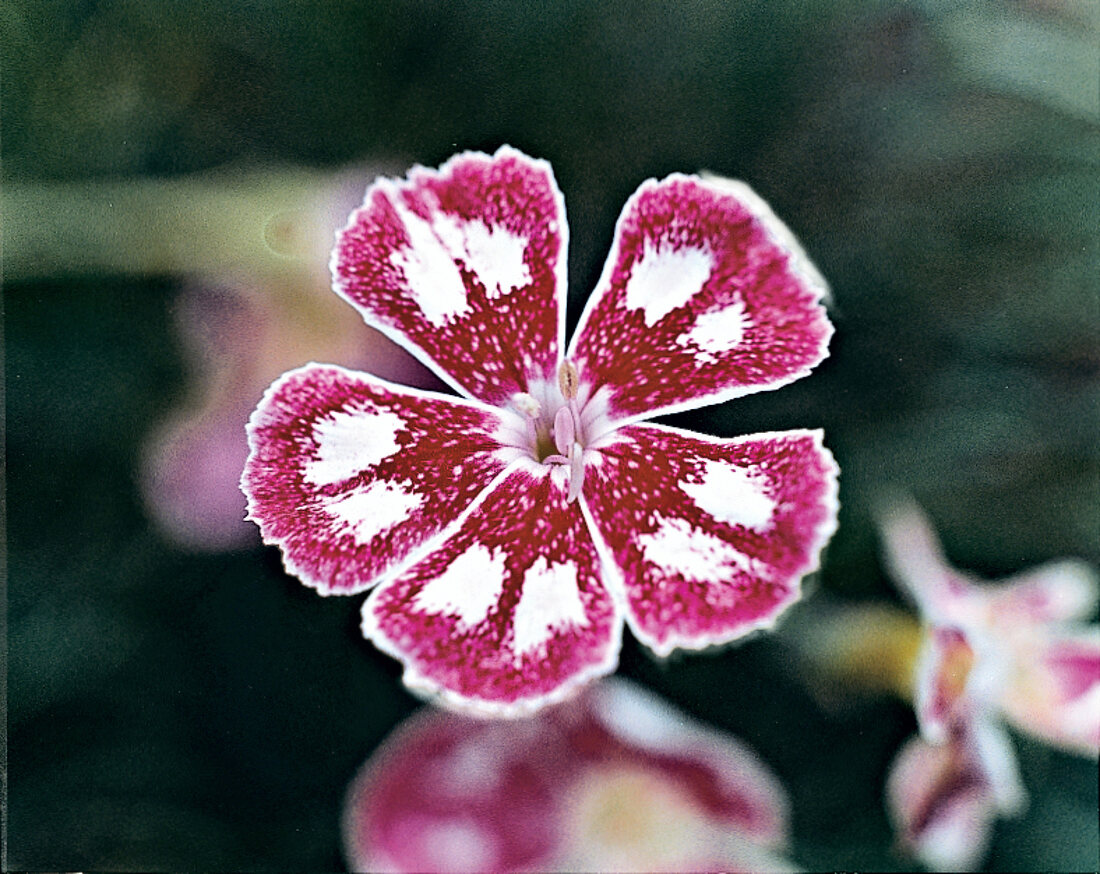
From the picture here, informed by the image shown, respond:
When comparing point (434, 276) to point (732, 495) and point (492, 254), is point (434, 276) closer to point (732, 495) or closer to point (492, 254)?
point (492, 254)

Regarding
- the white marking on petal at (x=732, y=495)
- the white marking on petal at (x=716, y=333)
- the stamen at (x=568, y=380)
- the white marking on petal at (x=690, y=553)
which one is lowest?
the white marking on petal at (x=690, y=553)

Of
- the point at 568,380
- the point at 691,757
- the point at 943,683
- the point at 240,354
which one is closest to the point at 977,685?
the point at 943,683

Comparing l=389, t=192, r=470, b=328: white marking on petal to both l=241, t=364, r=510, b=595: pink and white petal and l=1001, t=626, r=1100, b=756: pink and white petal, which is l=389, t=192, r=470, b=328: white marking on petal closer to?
l=241, t=364, r=510, b=595: pink and white petal

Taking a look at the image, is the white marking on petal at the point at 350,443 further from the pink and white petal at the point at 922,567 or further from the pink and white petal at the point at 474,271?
the pink and white petal at the point at 922,567

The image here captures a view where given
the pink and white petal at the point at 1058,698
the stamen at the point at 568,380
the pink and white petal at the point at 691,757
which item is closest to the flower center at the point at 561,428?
the stamen at the point at 568,380

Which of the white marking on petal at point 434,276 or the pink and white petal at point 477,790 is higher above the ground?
the white marking on petal at point 434,276

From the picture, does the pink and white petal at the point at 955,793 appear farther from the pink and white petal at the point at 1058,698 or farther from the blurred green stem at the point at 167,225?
the blurred green stem at the point at 167,225
